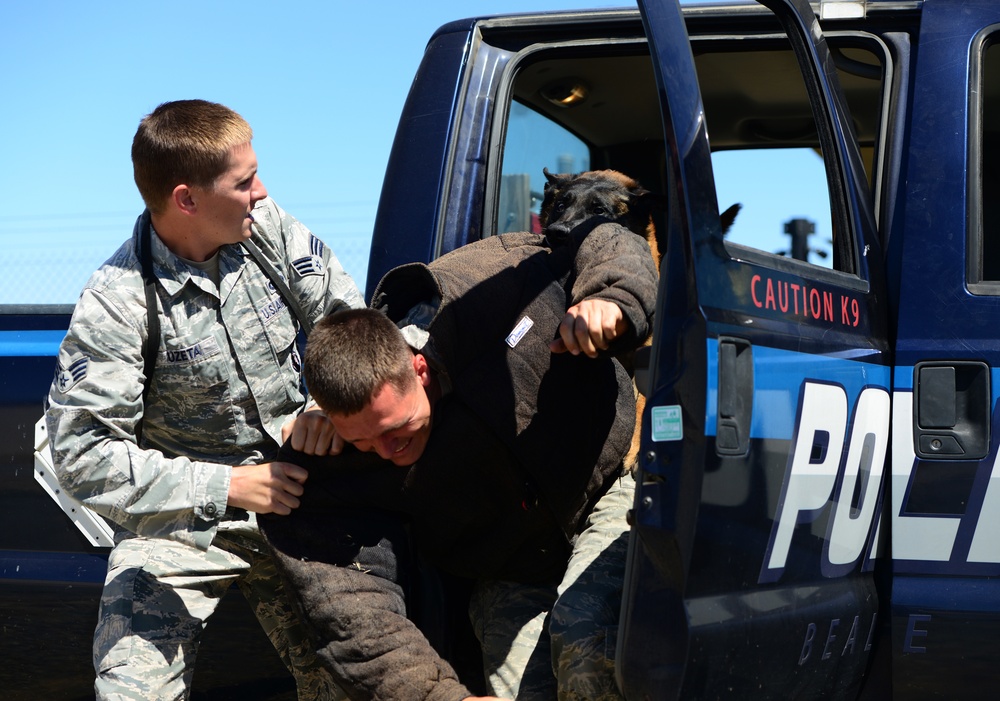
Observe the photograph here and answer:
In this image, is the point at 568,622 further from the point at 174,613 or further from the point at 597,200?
the point at 597,200

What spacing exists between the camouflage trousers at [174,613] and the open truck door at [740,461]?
1017 mm

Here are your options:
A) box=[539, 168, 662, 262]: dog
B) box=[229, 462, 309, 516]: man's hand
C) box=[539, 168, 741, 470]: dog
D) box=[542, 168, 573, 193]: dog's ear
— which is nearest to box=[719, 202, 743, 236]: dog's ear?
box=[539, 168, 741, 470]: dog

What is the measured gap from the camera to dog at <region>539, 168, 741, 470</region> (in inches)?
148

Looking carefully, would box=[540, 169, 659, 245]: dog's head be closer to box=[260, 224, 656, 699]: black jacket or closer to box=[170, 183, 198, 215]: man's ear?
box=[260, 224, 656, 699]: black jacket

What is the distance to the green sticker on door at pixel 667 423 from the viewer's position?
1861 millimetres

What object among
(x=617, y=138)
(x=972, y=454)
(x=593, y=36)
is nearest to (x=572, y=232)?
(x=593, y=36)

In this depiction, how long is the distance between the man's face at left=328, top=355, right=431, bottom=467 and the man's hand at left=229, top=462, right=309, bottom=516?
6.3 inches

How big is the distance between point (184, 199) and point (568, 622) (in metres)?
1.32

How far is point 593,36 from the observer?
285 centimetres

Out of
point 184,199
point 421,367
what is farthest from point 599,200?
point 184,199

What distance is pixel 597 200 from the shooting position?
3.77 meters

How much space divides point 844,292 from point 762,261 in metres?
0.27

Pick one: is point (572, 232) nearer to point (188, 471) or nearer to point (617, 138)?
point (188, 471)

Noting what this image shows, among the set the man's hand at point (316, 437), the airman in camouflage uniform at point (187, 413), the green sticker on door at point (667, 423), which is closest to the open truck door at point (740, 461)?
the green sticker on door at point (667, 423)
